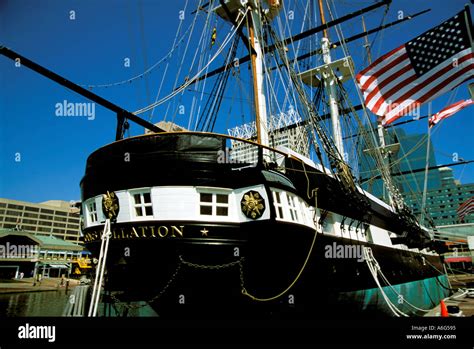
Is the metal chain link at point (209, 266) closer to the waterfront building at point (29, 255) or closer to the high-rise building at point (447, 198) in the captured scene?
the waterfront building at point (29, 255)

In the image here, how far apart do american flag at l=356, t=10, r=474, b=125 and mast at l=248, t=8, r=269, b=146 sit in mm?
3189

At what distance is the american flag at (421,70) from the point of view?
18.7ft

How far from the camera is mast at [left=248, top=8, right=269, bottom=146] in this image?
9579 millimetres

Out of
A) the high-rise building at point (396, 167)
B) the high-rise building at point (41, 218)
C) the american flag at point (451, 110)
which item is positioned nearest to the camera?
the american flag at point (451, 110)

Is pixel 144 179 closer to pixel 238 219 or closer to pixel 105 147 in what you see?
pixel 105 147

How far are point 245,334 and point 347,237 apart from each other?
5.95 m

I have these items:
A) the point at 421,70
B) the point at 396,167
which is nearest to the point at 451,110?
the point at 421,70

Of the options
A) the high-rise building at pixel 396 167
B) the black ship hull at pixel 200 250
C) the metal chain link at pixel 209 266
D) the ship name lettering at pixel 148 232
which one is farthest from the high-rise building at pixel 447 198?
the ship name lettering at pixel 148 232

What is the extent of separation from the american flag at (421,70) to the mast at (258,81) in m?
3.19

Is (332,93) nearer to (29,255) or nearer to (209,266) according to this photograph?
(209,266)

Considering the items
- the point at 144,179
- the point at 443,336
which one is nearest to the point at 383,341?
the point at 443,336

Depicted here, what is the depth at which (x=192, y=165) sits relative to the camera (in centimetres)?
695

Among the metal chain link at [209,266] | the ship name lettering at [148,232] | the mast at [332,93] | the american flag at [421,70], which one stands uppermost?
the mast at [332,93]

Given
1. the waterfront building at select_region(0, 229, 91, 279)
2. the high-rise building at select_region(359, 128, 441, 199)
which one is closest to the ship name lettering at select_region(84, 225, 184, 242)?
the high-rise building at select_region(359, 128, 441, 199)
